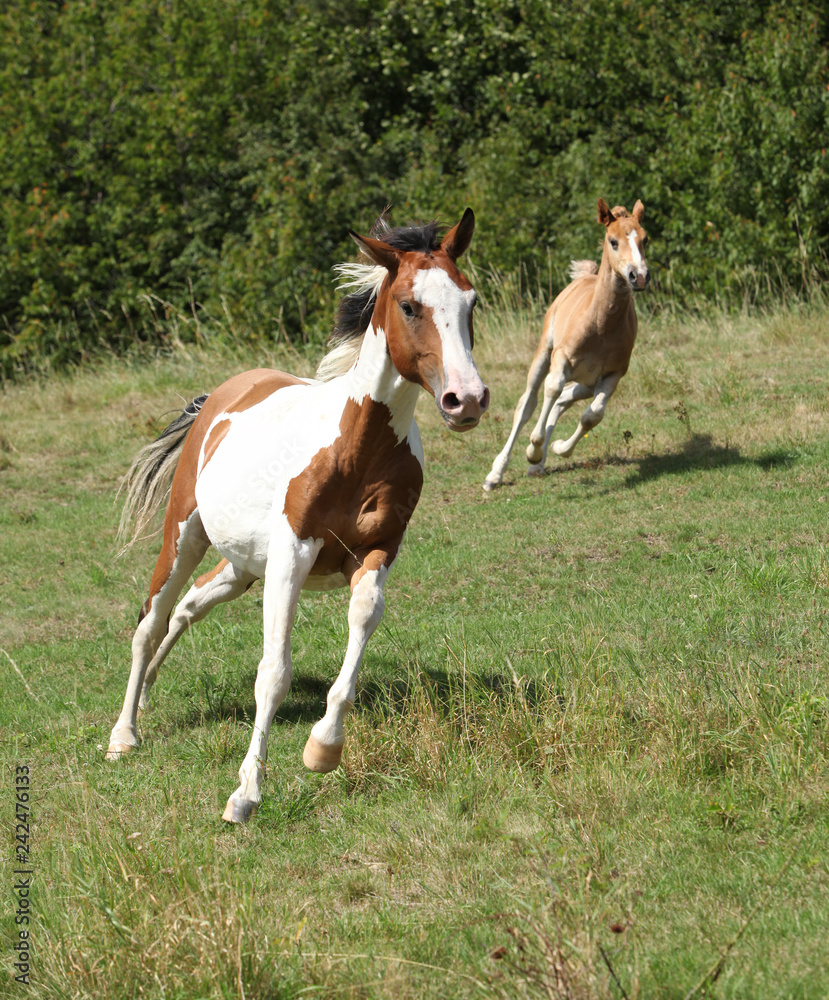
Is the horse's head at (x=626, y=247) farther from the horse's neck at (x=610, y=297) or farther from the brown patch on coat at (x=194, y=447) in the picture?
the brown patch on coat at (x=194, y=447)

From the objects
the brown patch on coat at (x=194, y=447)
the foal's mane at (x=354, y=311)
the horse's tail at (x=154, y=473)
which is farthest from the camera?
the horse's tail at (x=154, y=473)

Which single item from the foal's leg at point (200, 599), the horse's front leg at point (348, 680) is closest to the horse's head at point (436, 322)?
the horse's front leg at point (348, 680)

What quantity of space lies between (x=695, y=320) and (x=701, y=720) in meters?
11.1

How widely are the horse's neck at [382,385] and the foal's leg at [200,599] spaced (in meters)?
1.47

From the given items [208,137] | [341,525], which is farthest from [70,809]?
[208,137]

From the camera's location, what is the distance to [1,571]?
27.8ft

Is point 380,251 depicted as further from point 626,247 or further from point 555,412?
point 555,412

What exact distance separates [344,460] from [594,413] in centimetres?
535

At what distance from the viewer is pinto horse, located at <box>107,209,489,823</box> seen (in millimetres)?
3990

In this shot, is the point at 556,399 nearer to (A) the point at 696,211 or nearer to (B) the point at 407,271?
(B) the point at 407,271

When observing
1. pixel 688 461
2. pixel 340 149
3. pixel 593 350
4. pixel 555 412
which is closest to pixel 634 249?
pixel 593 350

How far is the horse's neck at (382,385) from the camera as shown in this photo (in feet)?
14.4

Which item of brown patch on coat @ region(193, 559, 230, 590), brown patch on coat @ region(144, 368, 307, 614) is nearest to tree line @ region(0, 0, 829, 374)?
brown patch on coat @ region(144, 368, 307, 614)

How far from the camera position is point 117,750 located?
5.06 metres
